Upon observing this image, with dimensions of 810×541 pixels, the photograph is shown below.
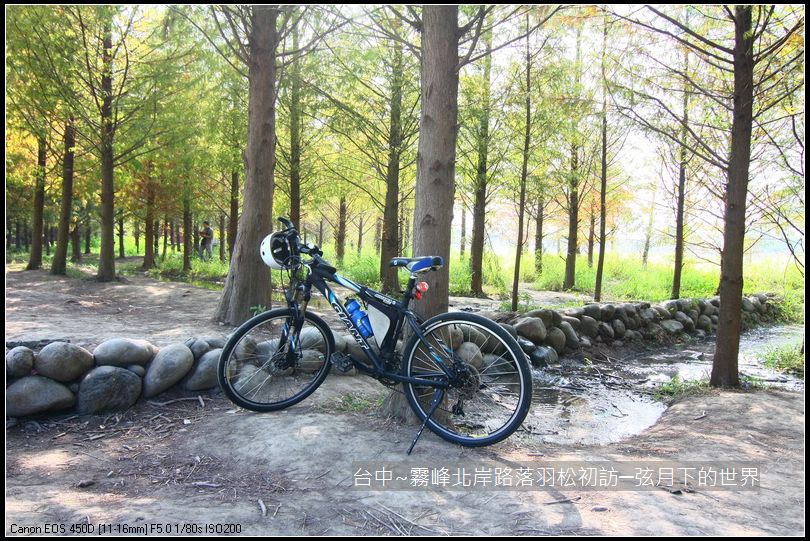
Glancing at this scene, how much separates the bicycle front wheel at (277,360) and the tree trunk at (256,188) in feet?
9.60

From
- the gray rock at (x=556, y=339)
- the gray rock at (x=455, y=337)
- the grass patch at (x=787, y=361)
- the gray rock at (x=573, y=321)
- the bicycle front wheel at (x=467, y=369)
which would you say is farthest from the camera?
the gray rock at (x=573, y=321)

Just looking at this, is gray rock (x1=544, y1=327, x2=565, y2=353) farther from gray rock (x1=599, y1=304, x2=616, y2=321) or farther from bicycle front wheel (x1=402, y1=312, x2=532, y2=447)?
bicycle front wheel (x1=402, y1=312, x2=532, y2=447)

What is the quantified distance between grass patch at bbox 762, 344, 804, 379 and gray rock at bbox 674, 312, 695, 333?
A: 2362 mm

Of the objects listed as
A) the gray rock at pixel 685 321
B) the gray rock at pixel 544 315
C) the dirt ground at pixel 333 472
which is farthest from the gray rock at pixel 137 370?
the gray rock at pixel 685 321

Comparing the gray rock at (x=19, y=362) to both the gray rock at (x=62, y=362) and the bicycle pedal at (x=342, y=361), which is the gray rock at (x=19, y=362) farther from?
→ the bicycle pedal at (x=342, y=361)

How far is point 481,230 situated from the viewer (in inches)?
505

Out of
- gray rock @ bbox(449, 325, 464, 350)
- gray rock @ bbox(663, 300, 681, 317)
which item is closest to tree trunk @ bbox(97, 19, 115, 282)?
gray rock @ bbox(449, 325, 464, 350)

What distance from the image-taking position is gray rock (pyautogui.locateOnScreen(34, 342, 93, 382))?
380 cm

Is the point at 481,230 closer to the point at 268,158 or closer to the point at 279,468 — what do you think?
the point at 268,158

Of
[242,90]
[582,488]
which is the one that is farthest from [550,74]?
[582,488]

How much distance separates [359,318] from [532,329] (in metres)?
4.40

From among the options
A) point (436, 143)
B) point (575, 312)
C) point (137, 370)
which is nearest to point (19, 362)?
point (137, 370)

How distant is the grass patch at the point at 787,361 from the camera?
23.2 ft

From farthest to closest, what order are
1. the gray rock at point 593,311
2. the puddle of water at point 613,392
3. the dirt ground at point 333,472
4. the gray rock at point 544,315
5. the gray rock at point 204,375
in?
the gray rock at point 593,311, the gray rock at point 544,315, the puddle of water at point 613,392, the gray rock at point 204,375, the dirt ground at point 333,472
